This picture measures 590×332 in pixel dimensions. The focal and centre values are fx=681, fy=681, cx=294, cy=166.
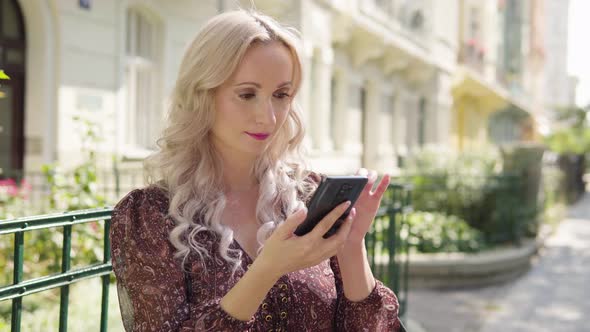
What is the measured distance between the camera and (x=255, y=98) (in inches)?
76.8

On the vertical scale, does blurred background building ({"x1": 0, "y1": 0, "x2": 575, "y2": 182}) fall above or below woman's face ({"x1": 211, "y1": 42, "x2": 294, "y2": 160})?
above

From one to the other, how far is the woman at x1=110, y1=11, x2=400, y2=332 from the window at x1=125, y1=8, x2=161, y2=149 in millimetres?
6793

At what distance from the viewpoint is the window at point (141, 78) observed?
8789 mm

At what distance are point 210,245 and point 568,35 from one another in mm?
94151

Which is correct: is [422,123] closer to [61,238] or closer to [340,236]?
[61,238]

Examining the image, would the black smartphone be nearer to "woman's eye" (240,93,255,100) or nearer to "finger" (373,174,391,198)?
"finger" (373,174,391,198)

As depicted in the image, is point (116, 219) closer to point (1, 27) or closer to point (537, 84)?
point (1, 27)

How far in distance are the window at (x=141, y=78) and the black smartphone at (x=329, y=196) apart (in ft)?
23.9

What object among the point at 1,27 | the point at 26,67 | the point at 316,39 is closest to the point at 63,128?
the point at 26,67

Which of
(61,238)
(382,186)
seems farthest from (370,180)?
(61,238)

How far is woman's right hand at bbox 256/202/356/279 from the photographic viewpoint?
5.35ft

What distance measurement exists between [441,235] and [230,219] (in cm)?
630

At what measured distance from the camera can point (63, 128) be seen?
7543mm

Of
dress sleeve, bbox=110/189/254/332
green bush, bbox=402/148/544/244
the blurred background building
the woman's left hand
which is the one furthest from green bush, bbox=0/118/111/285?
green bush, bbox=402/148/544/244
